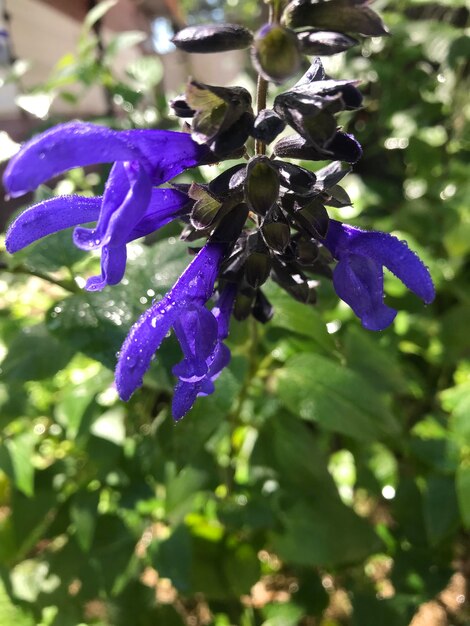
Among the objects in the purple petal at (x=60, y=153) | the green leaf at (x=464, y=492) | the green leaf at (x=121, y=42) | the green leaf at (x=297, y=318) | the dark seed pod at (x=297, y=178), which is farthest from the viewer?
the green leaf at (x=121, y=42)

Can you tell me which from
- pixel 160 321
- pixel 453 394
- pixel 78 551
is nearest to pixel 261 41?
pixel 160 321

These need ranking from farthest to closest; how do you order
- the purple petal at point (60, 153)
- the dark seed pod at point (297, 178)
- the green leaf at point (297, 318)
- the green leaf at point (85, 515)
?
1. the green leaf at point (85, 515)
2. the green leaf at point (297, 318)
3. the dark seed pod at point (297, 178)
4. the purple petal at point (60, 153)

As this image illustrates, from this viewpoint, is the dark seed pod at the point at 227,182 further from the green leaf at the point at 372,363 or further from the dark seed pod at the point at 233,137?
the green leaf at the point at 372,363

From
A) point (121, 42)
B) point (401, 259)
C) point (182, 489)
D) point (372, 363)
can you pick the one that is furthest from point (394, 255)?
point (121, 42)

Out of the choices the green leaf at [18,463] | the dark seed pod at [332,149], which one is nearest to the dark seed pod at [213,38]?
the dark seed pod at [332,149]

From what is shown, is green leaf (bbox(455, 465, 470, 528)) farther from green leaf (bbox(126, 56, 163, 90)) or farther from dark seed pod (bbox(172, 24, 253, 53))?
green leaf (bbox(126, 56, 163, 90))

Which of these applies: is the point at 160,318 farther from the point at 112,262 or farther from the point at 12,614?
the point at 12,614

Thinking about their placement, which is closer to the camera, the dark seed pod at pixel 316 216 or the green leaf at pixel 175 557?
the dark seed pod at pixel 316 216

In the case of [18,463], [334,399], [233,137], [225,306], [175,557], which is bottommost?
[175,557]
